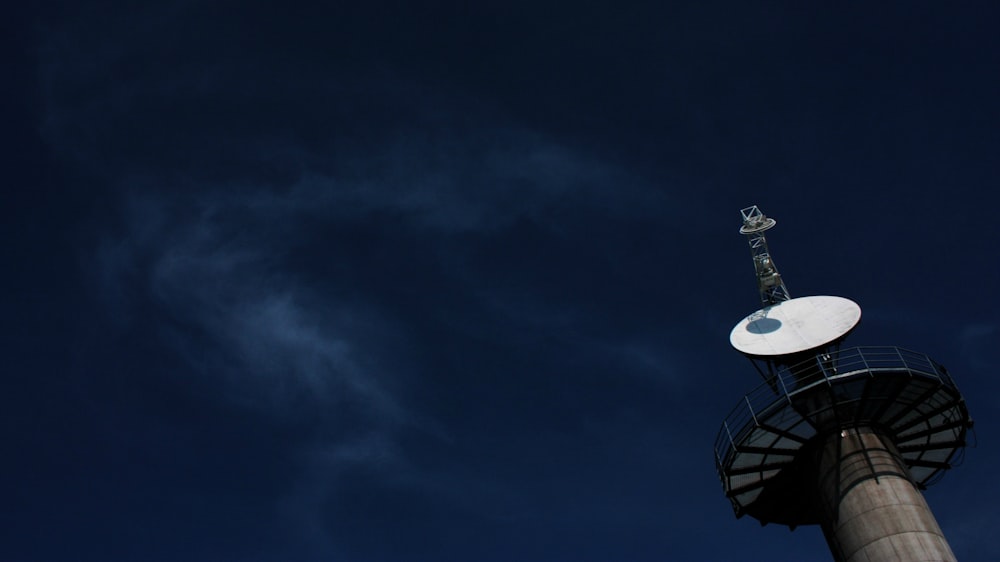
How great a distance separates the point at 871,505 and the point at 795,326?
30.7 feet

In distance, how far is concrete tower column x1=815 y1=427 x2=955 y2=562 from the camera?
29.5 meters

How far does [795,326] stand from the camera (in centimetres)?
3731

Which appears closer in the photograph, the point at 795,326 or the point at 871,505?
the point at 871,505

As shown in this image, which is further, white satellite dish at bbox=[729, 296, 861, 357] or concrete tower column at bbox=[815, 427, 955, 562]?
white satellite dish at bbox=[729, 296, 861, 357]

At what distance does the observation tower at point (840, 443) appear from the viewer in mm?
30578

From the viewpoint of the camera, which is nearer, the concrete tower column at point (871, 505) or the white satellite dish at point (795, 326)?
the concrete tower column at point (871, 505)

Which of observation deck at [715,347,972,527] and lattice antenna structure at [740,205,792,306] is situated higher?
lattice antenna structure at [740,205,792,306]

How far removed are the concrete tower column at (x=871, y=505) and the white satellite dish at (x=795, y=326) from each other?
4474 mm

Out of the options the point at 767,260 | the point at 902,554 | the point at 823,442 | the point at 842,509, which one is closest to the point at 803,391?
the point at 823,442

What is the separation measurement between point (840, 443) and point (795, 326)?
6.31 m

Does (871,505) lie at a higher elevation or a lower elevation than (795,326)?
lower

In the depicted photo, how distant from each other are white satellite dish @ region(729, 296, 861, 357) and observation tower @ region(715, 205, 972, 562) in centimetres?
7

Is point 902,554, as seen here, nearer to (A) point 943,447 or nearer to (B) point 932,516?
(B) point 932,516

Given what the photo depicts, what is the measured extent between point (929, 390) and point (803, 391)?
5429mm
